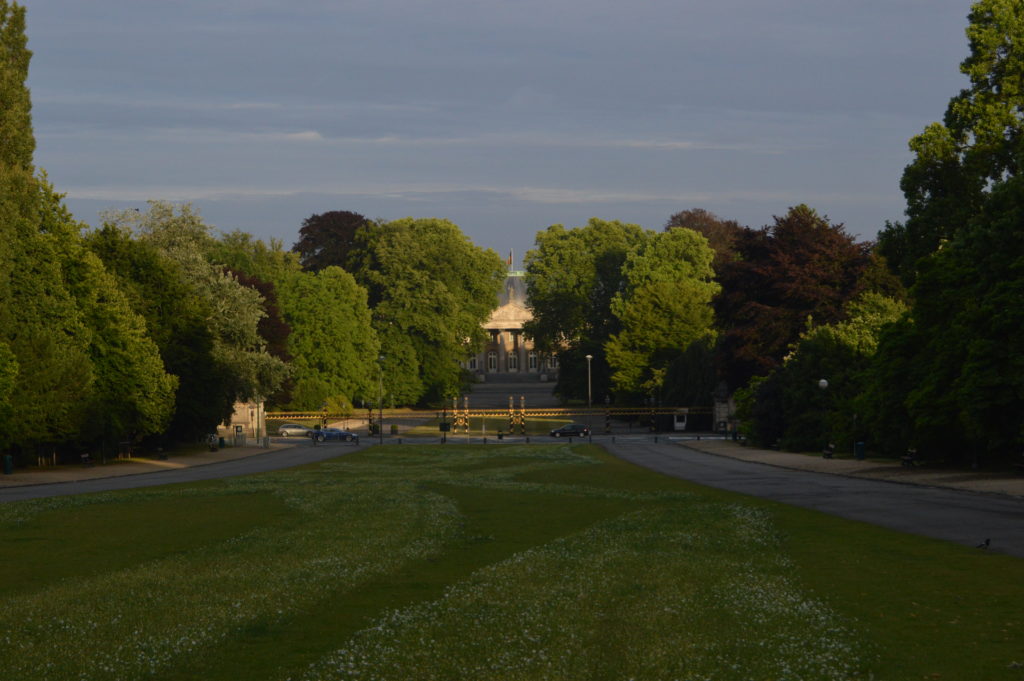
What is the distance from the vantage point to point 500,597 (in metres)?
16.9

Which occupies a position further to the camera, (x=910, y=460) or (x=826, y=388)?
(x=826, y=388)

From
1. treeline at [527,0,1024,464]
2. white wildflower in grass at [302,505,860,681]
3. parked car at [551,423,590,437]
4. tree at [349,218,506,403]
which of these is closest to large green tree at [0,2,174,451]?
treeline at [527,0,1024,464]

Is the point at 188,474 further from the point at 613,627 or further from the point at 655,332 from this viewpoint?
the point at 655,332

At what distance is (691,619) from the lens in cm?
1495

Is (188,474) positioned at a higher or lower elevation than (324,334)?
lower

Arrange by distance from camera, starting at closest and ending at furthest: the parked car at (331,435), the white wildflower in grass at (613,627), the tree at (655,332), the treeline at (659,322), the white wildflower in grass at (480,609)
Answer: the white wildflower in grass at (613,627)
the white wildflower in grass at (480,609)
the treeline at (659,322)
the parked car at (331,435)
the tree at (655,332)

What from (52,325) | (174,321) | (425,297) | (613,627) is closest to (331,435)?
(174,321)

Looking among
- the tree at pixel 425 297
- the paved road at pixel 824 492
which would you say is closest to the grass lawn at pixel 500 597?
the paved road at pixel 824 492

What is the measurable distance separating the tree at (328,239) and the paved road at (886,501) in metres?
105

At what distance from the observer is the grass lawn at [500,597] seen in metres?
12.7

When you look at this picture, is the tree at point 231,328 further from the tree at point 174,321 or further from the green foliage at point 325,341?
the green foliage at point 325,341

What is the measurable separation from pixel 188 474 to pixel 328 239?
337ft

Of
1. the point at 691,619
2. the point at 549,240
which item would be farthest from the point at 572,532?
the point at 549,240

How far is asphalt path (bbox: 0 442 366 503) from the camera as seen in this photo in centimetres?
4488
